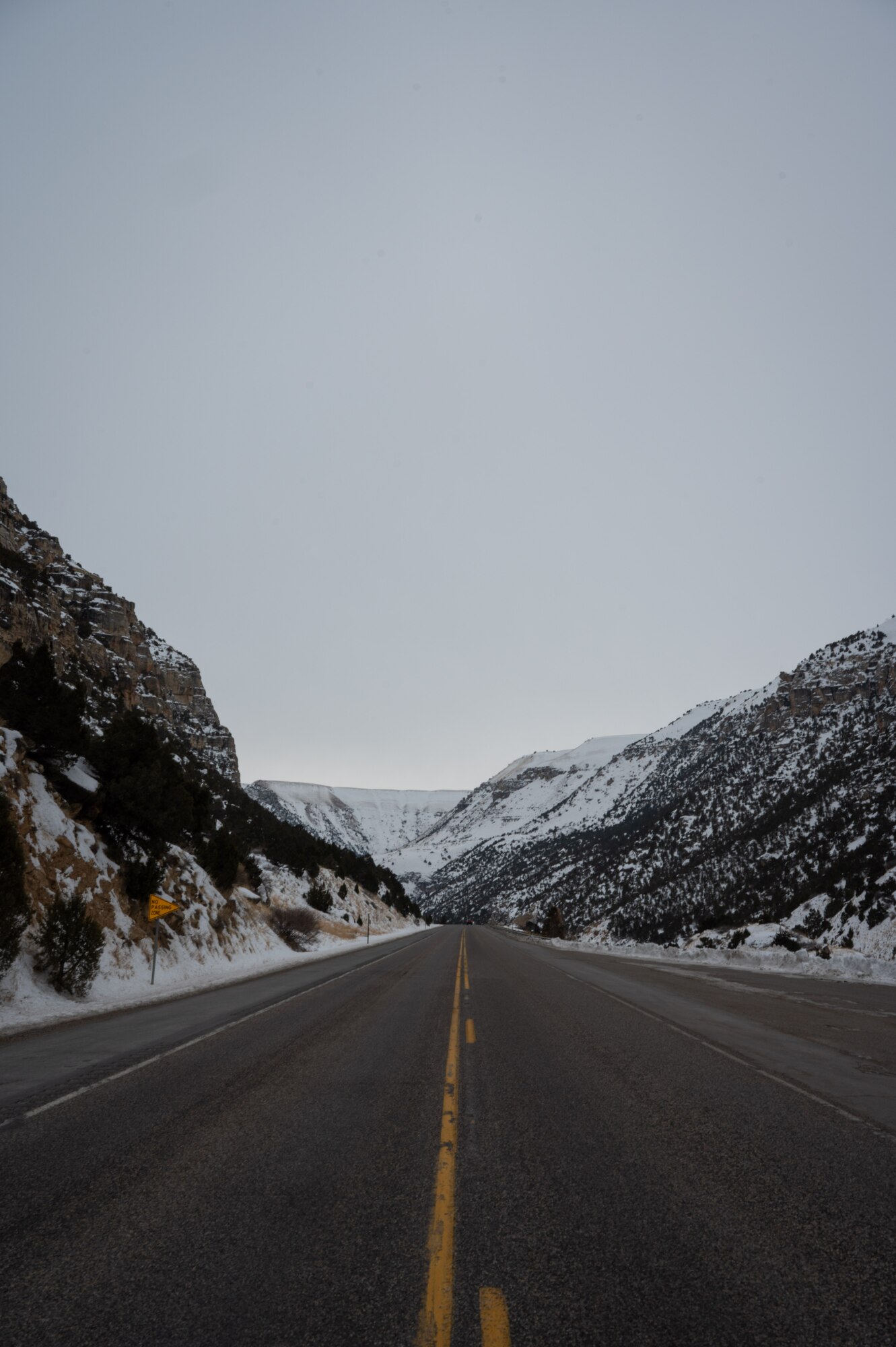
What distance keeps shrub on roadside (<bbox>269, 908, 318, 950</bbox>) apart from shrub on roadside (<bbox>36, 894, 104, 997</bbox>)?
1720cm

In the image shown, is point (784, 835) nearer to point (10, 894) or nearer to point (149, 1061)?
point (10, 894)

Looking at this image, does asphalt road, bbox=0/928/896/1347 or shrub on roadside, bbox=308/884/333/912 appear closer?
asphalt road, bbox=0/928/896/1347

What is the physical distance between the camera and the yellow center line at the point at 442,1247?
288 cm

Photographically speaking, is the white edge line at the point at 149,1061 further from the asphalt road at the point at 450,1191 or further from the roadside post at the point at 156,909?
the roadside post at the point at 156,909

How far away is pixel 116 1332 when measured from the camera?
293 centimetres

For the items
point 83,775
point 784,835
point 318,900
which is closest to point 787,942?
point 318,900

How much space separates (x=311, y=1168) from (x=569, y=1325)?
252 cm

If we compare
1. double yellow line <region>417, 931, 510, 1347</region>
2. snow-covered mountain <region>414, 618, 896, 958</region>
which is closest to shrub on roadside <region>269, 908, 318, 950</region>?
double yellow line <region>417, 931, 510, 1347</region>

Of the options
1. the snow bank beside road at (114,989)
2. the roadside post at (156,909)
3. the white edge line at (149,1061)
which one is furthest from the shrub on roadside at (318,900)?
the white edge line at (149,1061)

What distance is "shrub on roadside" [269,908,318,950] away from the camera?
3056 centimetres

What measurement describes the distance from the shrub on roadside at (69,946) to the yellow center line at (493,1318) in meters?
12.8

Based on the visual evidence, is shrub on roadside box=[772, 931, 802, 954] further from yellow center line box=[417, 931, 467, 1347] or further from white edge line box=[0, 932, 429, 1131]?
yellow center line box=[417, 931, 467, 1347]

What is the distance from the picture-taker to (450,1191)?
173 inches

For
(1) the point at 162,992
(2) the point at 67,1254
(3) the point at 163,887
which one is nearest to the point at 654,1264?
(2) the point at 67,1254
